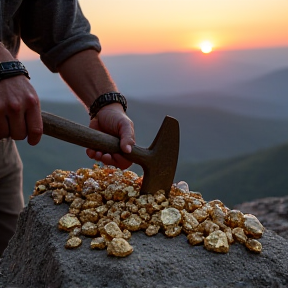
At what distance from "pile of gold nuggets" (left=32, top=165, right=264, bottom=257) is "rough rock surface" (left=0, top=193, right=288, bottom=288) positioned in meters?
0.02

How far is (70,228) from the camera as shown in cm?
118

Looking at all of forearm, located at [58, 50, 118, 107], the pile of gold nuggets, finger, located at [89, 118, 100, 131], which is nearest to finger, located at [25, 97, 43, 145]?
the pile of gold nuggets

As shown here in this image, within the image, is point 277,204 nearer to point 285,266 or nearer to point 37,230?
point 285,266

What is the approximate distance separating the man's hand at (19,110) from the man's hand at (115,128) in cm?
30

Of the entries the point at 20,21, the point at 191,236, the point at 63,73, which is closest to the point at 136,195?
the point at 191,236

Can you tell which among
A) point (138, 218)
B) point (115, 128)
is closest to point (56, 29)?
point (115, 128)

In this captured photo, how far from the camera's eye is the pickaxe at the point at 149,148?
1304 mm

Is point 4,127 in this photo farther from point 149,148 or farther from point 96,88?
point 96,88

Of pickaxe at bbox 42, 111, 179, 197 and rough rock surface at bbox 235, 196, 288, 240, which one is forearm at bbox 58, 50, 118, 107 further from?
rough rock surface at bbox 235, 196, 288, 240

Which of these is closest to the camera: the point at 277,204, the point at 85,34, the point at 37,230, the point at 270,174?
the point at 37,230

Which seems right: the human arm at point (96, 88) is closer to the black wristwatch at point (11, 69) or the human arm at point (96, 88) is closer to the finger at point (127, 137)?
the finger at point (127, 137)

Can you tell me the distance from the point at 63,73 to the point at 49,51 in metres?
0.11

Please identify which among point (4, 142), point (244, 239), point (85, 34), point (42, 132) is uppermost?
point (85, 34)

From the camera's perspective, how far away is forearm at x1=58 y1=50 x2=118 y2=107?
1.72 metres
